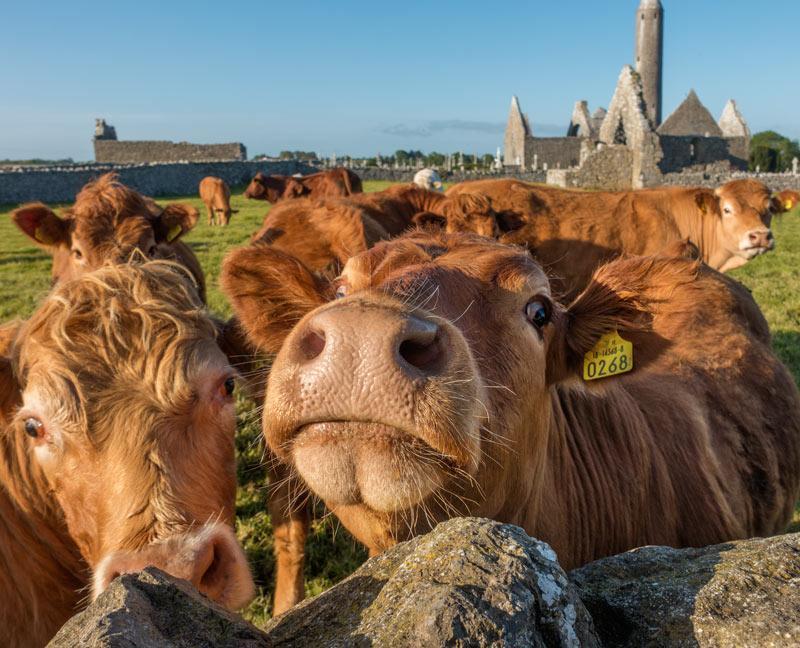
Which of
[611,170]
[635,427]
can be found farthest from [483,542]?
[611,170]

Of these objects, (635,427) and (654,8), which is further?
(654,8)

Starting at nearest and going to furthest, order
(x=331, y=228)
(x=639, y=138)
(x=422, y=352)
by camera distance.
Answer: (x=422, y=352)
(x=331, y=228)
(x=639, y=138)

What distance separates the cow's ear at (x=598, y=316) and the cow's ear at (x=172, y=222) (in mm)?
4556

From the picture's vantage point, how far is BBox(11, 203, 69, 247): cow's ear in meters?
5.89

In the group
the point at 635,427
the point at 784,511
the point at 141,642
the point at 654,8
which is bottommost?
the point at 784,511

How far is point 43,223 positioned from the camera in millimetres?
5922

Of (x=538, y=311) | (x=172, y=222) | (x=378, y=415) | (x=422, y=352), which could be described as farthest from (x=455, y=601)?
(x=172, y=222)

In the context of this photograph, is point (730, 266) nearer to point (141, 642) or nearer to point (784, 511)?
point (784, 511)

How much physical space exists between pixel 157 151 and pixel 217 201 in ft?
110

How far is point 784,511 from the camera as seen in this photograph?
3.50m

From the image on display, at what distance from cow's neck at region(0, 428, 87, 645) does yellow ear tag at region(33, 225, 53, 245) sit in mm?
4083

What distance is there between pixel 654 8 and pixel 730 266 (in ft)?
247

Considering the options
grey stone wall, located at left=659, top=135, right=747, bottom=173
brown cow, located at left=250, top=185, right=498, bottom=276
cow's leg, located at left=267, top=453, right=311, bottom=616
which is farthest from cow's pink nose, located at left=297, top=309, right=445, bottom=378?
grey stone wall, located at left=659, top=135, right=747, bottom=173

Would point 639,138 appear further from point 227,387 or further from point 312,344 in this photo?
point 312,344
